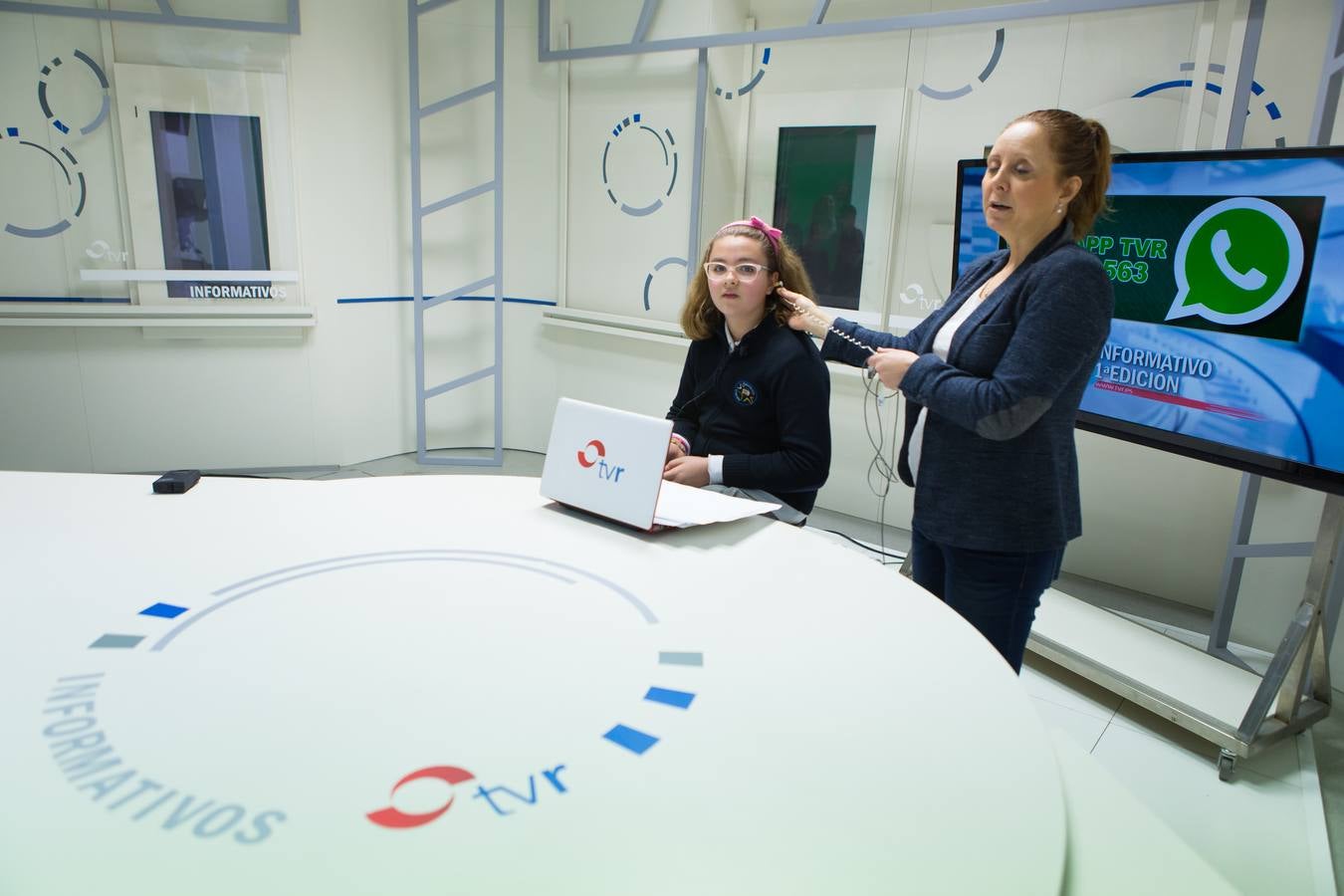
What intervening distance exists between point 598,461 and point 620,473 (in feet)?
0.21

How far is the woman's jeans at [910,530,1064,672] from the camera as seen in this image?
1599 mm

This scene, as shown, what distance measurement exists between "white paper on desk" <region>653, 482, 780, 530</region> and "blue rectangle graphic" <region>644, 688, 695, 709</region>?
0.53 m

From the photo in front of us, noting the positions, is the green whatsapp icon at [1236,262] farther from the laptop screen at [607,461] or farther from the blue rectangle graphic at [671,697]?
the blue rectangle graphic at [671,697]

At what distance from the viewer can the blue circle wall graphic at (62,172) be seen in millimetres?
3963

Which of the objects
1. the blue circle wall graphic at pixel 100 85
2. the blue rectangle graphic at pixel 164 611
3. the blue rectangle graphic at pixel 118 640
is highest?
the blue circle wall graphic at pixel 100 85

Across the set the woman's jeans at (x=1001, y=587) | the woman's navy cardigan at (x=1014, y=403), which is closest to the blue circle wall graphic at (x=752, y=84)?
the woman's navy cardigan at (x=1014, y=403)

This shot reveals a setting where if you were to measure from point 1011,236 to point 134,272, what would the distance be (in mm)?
4097

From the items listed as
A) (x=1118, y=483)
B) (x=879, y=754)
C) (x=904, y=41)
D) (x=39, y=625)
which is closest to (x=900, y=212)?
(x=904, y=41)

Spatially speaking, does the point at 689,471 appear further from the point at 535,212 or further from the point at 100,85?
the point at 100,85

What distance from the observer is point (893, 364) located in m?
1.63

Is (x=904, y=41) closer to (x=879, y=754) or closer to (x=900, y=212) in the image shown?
(x=900, y=212)

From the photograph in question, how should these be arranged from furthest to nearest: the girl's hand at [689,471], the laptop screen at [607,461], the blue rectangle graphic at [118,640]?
the girl's hand at [689,471]
the laptop screen at [607,461]
the blue rectangle graphic at [118,640]

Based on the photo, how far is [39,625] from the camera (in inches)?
46.9

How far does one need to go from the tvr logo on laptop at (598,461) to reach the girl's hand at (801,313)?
675 mm
